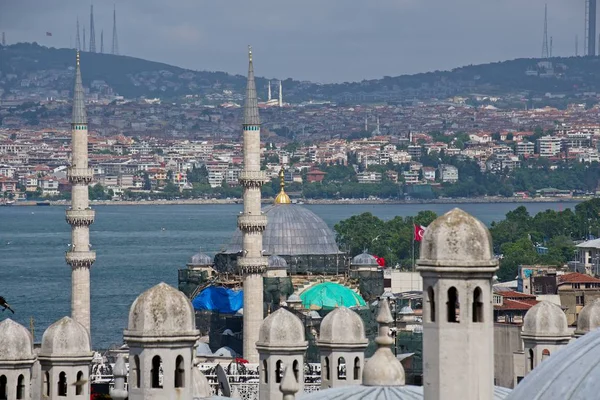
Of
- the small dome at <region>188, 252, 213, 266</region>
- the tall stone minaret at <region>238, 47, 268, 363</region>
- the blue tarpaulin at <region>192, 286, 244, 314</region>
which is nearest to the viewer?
the tall stone minaret at <region>238, 47, 268, 363</region>

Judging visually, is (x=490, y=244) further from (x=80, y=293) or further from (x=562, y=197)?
(x=562, y=197)

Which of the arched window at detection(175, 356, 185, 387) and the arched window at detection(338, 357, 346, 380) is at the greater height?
the arched window at detection(175, 356, 185, 387)

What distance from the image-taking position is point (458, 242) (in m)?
12.5

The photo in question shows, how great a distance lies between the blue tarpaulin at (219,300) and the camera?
46.5 meters

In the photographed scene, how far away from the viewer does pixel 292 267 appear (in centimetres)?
5084

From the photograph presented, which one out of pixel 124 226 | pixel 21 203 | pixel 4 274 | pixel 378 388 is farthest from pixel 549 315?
pixel 21 203

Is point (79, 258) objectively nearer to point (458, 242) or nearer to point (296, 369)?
point (296, 369)

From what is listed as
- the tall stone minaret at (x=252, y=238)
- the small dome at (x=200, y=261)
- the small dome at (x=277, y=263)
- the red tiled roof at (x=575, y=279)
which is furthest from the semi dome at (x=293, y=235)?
the tall stone minaret at (x=252, y=238)

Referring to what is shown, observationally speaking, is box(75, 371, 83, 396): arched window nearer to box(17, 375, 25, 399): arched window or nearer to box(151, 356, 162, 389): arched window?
box(17, 375, 25, 399): arched window

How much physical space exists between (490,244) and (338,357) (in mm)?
7786

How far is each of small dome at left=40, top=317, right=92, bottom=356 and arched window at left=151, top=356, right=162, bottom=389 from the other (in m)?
4.43

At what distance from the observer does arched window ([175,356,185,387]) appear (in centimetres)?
1467

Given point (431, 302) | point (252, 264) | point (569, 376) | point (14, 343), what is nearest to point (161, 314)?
point (431, 302)

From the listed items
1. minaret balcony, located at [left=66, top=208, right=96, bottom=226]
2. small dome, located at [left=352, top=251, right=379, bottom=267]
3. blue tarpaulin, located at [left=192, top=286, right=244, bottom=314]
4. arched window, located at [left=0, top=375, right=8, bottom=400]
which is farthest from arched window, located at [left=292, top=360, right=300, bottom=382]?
small dome, located at [left=352, top=251, right=379, bottom=267]
